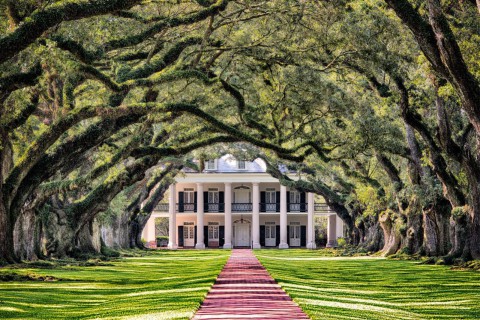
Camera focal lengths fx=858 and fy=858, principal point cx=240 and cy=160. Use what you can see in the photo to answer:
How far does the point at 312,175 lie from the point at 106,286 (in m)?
Result: 35.8

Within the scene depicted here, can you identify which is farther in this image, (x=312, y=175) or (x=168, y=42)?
(x=312, y=175)

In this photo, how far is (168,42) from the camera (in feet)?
87.6

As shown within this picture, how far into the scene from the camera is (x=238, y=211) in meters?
80.8

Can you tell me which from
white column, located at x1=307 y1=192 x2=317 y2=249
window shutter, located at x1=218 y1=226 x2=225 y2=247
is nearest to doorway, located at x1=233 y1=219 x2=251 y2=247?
window shutter, located at x1=218 y1=226 x2=225 y2=247

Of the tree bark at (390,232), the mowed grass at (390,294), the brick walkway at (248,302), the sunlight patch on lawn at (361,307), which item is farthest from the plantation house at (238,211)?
the sunlight patch on lawn at (361,307)

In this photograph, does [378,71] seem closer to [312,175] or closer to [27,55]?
[27,55]

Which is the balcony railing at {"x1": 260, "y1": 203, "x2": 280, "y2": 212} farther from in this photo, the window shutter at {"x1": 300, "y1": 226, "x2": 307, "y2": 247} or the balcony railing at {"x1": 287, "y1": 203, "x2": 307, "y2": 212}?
the window shutter at {"x1": 300, "y1": 226, "x2": 307, "y2": 247}

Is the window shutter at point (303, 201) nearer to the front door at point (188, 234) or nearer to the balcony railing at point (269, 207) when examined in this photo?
the balcony railing at point (269, 207)

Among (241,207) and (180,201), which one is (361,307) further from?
(180,201)

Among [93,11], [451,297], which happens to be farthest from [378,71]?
[93,11]

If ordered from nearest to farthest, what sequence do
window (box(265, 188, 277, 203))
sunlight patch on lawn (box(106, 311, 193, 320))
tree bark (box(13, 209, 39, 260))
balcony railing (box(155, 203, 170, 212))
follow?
sunlight patch on lawn (box(106, 311, 193, 320))
tree bark (box(13, 209, 39, 260))
window (box(265, 188, 277, 203))
balcony railing (box(155, 203, 170, 212))

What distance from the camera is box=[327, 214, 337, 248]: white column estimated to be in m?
80.3

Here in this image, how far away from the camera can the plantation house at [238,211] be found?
78562 millimetres

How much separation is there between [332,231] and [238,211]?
9.31 m
